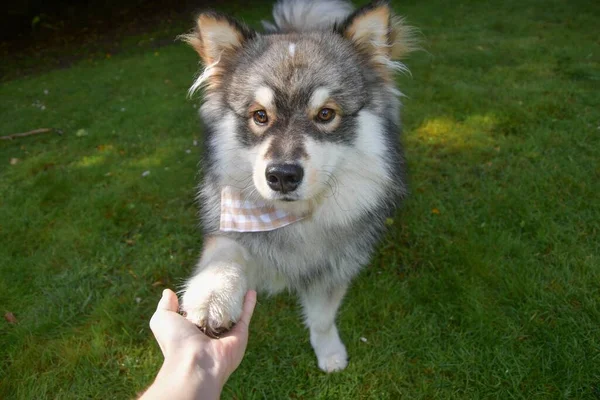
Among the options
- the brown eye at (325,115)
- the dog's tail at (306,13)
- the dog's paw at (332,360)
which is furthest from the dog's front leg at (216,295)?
the dog's tail at (306,13)

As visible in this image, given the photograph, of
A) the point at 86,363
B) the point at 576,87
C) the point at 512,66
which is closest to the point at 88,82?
the point at 86,363

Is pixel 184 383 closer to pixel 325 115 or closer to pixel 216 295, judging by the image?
pixel 216 295

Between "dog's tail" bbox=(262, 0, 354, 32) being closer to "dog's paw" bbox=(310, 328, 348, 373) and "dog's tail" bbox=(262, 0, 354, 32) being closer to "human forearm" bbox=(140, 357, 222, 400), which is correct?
"dog's paw" bbox=(310, 328, 348, 373)

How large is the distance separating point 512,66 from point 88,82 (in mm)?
6633

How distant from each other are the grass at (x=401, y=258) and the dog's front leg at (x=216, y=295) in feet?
2.75

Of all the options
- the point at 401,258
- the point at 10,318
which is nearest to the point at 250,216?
the point at 401,258

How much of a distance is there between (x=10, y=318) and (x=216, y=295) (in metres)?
1.83

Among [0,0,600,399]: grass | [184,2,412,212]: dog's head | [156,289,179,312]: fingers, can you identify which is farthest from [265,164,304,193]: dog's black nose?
[0,0,600,399]: grass

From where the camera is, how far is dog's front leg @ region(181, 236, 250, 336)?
54.8 inches

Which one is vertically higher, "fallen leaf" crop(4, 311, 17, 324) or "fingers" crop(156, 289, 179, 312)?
"fingers" crop(156, 289, 179, 312)

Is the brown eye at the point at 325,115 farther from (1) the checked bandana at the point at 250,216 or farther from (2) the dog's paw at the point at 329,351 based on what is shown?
(2) the dog's paw at the point at 329,351

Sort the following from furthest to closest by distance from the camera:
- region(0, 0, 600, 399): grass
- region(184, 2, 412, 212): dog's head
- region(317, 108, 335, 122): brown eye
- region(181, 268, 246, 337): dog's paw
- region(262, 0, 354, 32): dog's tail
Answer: region(262, 0, 354, 32): dog's tail, region(0, 0, 600, 399): grass, region(317, 108, 335, 122): brown eye, region(184, 2, 412, 212): dog's head, region(181, 268, 246, 337): dog's paw

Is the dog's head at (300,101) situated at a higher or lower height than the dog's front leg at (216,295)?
higher

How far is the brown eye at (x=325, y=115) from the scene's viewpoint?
5.82 feet
